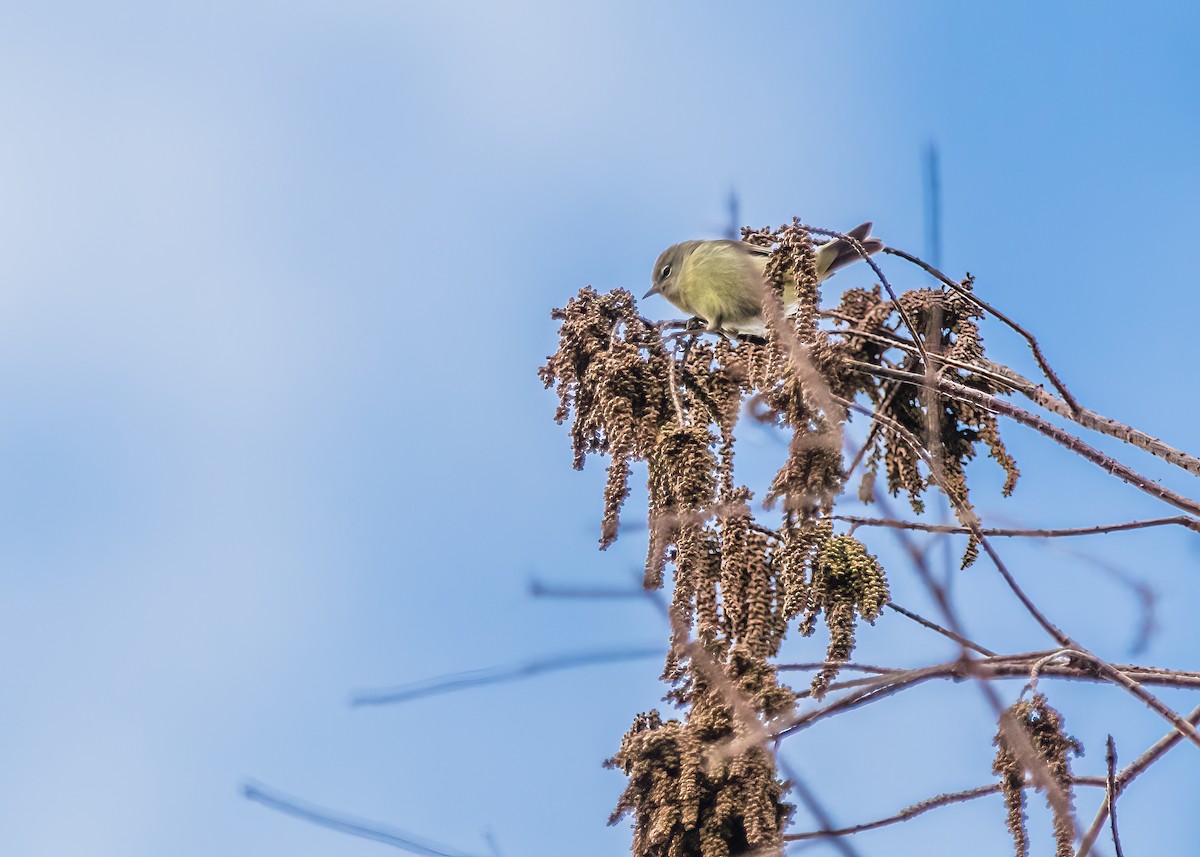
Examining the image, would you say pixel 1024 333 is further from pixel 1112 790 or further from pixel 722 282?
pixel 722 282

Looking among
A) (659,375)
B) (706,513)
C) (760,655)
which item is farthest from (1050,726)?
(659,375)

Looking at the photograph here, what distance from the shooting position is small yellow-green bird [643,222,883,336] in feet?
19.0

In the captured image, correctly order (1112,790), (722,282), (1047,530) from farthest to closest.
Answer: (722,282) < (1047,530) < (1112,790)

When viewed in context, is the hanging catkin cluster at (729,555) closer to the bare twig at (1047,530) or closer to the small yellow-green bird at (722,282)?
the bare twig at (1047,530)

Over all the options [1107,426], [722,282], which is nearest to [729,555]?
[1107,426]

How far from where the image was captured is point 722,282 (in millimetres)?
6023

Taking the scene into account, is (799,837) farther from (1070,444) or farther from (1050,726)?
(1070,444)

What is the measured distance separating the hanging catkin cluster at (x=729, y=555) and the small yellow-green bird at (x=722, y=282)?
1.91m

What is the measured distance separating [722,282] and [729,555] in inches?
124

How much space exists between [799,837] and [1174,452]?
4.96 ft

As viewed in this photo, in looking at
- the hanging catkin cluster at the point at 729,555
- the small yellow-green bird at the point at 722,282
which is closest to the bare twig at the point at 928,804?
the hanging catkin cluster at the point at 729,555

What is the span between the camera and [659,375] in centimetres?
372

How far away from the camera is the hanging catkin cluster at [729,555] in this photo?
3.02 metres

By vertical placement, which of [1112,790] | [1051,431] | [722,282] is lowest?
[1112,790]
